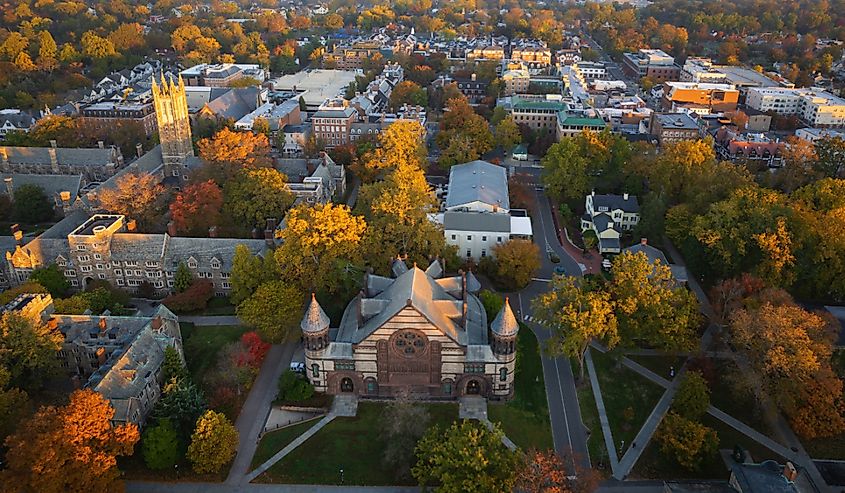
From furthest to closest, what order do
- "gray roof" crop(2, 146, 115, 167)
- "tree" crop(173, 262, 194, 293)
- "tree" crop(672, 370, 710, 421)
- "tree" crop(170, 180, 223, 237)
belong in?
"gray roof" crop(2, 146, 115, 167) → "tree" crop(170, 180, 223, 237) → "tree" crop(173, 262, 194, 293) → "tree" crop(672, 370, 710, 421)

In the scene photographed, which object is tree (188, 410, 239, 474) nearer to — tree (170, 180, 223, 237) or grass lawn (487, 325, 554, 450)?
grass lawn (487, 325, 554, 450)

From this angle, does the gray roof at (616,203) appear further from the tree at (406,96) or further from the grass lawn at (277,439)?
the tree at (406,96)

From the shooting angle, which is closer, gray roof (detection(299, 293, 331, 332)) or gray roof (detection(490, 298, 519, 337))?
gray roof (detection(490, 298, 519, 337))

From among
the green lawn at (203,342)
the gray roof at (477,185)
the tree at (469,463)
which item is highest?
Result: the gray roof at (477,185)

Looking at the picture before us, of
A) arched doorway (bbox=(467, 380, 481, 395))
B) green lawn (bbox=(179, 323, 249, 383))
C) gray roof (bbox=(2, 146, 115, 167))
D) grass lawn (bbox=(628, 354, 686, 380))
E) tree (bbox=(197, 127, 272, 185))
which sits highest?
tree (bbox=(197, 127, 272, 185))

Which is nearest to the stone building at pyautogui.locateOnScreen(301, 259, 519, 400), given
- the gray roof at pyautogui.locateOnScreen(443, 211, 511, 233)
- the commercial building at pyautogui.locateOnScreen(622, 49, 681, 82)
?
the gray roof at pyautogui.locateOnScreen(443, 211, 511, 233)

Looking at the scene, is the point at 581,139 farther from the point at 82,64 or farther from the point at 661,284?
the point at 82,64

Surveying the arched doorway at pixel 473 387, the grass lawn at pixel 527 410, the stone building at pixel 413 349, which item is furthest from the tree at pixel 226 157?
the grass lawn at pixel 527 410
